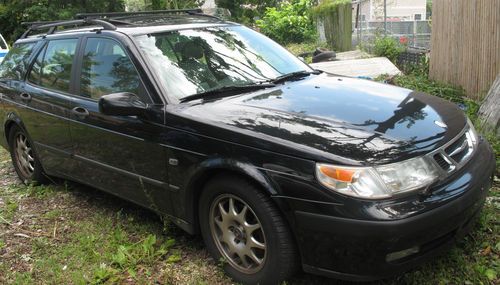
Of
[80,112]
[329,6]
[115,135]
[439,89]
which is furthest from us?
[329,6]

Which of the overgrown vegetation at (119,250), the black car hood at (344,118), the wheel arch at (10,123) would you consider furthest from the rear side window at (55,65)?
the black car hood at (344,118)

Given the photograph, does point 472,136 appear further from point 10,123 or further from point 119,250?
point 10,123

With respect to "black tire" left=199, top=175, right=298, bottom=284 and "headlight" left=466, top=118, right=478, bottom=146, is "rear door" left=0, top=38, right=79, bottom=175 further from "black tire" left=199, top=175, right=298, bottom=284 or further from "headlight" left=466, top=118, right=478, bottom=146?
"headlight" left=466, top=118, right=478, bottom=146

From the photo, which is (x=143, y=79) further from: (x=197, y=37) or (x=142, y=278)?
(x=142, y=278)

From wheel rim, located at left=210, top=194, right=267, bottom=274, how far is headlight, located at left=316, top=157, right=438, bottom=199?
600 millimetres

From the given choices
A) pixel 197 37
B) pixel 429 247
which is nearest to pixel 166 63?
pixel 197 37

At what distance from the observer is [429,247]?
2852 millimetres

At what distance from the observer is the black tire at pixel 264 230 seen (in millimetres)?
2971

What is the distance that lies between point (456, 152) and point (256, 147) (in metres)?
1.24

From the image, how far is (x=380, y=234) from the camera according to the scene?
264 cm

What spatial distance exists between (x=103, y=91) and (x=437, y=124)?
2.61m

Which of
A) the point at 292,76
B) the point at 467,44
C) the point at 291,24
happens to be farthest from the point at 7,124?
the point at 291,24

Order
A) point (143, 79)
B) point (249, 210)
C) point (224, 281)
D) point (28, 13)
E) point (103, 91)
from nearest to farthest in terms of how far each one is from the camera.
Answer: point (249, 210)
point (224, 281)
point (143, 79)
point (103, 91)
point (28, 13)

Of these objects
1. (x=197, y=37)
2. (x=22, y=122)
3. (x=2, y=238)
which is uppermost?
(x=197, y=37)
